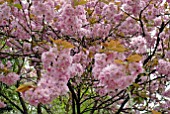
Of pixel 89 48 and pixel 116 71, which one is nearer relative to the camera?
pixel 116 71

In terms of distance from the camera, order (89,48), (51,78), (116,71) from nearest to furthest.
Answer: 1. (116,71)
2. (51,78)
3. (89,48)

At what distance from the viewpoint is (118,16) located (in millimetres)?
3283

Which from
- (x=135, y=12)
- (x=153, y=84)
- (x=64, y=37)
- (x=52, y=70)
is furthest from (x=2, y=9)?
(x=153, y=84)

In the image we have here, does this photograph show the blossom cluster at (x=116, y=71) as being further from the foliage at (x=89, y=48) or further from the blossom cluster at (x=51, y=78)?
the blossom cluster at (x=51, y=78)

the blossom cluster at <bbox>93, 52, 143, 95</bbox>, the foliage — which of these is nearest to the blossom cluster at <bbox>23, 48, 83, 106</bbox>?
the foliage

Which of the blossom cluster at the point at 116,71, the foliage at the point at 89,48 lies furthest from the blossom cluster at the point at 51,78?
the blossom cluster at the point at 116,71

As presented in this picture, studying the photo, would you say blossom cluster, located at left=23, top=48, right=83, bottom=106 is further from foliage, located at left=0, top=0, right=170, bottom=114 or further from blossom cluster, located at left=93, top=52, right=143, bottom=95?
blossom cluster, located at left=93, top=52, right=143, bottom=95

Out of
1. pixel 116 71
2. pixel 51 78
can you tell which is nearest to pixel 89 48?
pixel 51 78

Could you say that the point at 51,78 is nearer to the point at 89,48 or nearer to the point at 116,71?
the point at 116,71

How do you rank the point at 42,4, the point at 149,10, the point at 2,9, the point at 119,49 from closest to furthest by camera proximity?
the point at 119,49 < the point at 42,4 < the point at 2,9 < the point at 149,10

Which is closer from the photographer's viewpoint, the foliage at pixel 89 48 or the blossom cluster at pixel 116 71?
the blossom cluster at pixel 116 71

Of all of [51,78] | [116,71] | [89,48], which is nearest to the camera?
[116,71]

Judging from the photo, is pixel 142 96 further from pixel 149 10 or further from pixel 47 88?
pixel 47 88

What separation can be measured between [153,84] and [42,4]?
63.3 inches
